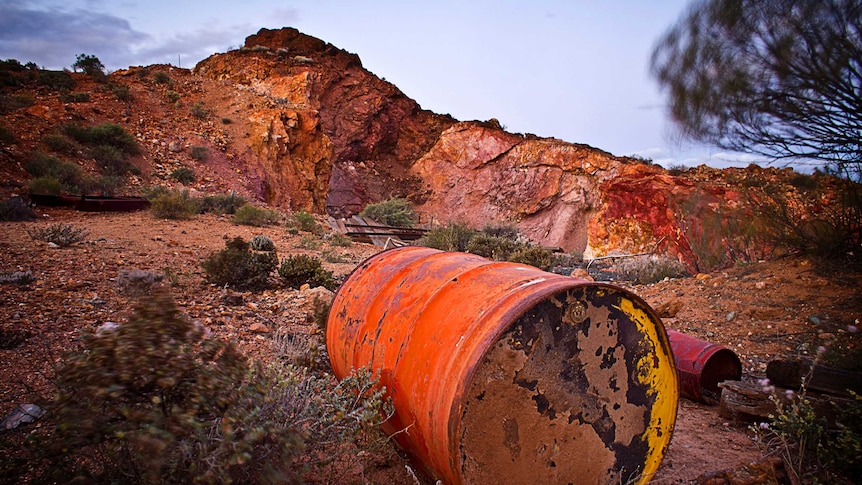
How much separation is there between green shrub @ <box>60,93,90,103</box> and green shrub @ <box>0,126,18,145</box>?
4.32 m

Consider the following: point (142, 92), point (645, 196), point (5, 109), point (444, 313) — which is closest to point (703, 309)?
point (444, 313)

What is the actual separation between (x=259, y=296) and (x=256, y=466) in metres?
3.58

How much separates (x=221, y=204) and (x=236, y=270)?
7.45m

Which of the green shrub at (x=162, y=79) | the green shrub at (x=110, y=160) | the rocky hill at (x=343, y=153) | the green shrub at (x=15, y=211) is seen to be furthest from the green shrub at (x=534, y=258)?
the green shrub at (x=162, y=79)

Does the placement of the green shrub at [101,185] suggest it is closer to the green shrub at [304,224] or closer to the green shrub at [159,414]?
the green shrub at [304,224]

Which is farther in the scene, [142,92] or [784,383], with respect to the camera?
[142,92]

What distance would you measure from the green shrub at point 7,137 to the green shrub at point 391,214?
422 inches

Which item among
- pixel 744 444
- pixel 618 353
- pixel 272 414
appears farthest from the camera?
pixel 744 444

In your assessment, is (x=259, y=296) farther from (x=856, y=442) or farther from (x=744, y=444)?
(x=856, y=442)

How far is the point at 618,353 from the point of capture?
194cm

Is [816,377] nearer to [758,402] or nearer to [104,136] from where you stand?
[758,402]

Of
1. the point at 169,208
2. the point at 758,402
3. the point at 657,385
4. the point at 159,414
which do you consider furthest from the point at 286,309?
the point at 169,208

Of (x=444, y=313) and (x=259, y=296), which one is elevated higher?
(x=444, y=313)

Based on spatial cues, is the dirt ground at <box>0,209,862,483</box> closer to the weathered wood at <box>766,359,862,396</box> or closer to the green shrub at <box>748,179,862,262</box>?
the green shrub at <box>748,179,862,262</box>
